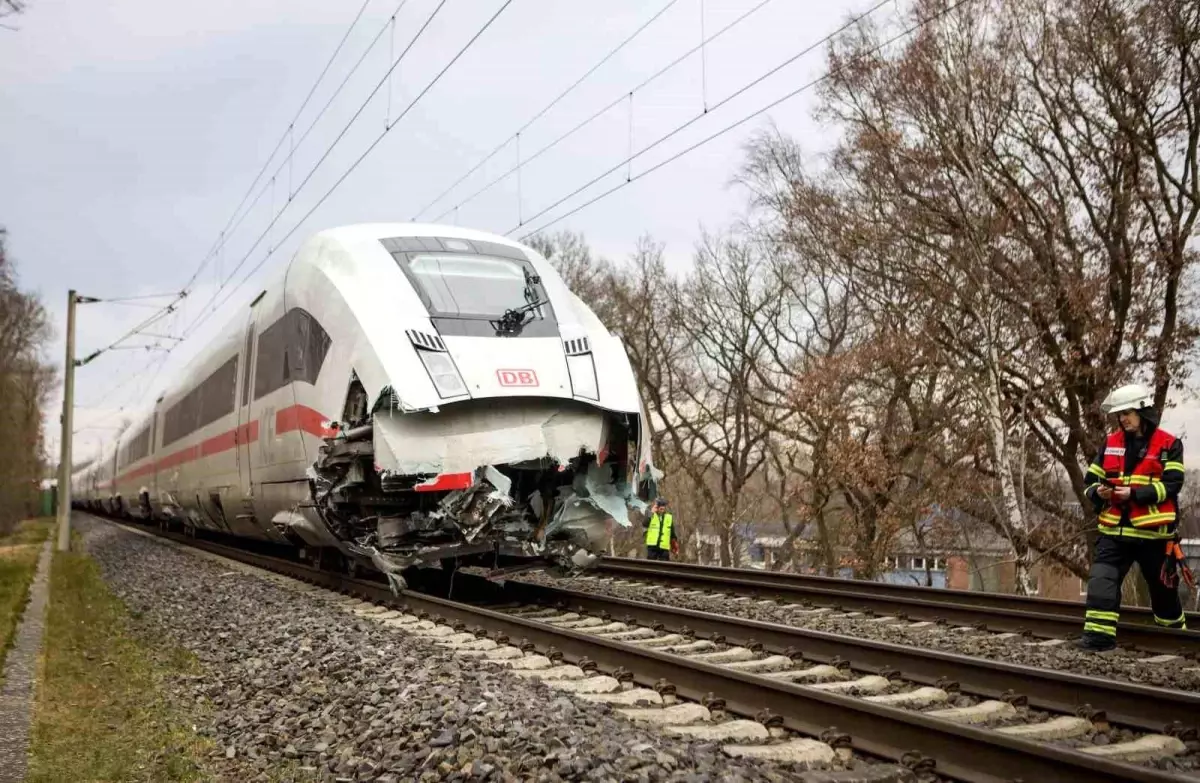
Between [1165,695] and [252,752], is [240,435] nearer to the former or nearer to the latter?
[252,752]

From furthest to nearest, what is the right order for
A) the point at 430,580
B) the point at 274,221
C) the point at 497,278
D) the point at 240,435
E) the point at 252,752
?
the point at 274,221, the point at 240,435, the point at 430,580, the point at 497,278, the point at 252,752

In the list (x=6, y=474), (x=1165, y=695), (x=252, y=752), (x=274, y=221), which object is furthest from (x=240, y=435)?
(x=6, y=474)

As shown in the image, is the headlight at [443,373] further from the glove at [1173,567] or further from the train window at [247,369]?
the glove at [1173,567]

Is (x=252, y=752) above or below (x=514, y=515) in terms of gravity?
below

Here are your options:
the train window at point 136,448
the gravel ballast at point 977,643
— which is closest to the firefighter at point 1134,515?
the gravel ballast at point 977,643

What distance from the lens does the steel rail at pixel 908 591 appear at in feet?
26.4

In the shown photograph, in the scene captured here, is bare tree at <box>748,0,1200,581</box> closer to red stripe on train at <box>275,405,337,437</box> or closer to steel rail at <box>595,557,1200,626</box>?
steel rail at <box>595,557,1200,626</box>

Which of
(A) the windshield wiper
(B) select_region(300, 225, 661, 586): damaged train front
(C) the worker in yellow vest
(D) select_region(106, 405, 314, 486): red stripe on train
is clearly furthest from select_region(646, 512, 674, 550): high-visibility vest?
(A) the windshield wiper

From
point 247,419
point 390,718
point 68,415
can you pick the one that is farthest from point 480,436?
point 68,415

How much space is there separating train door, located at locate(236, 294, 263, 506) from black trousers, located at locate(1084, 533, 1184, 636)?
372 inches

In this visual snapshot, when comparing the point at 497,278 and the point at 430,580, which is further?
the point at 430,580

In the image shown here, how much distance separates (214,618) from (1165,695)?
26.5 ft

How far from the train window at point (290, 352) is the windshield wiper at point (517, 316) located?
1.76 m

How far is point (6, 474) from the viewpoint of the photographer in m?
31.0
